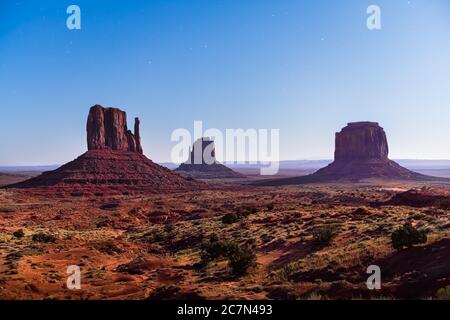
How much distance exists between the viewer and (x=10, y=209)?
5634 centimetres

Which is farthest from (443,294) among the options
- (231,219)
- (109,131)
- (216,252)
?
(109,131)

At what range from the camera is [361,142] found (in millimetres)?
144125

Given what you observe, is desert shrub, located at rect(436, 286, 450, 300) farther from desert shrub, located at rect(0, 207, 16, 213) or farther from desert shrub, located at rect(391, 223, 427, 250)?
desert shrub, located at rect(0, 207, 16, 213)

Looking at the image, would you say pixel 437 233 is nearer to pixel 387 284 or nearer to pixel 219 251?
pixel 387 284

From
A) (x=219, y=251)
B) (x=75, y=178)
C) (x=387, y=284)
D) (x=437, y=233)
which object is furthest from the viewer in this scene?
(x=75, y=178)

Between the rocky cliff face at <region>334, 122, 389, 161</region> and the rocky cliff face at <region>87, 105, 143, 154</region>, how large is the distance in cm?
8168

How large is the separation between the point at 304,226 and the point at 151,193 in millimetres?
64025

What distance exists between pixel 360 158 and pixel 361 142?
6.18 metres

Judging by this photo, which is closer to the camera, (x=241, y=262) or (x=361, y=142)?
(x=241, y=262)

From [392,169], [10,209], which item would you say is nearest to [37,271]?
[10,209]

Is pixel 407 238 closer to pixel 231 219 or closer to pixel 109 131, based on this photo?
pixel 231 219

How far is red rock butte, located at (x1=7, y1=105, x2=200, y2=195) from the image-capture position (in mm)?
84500
